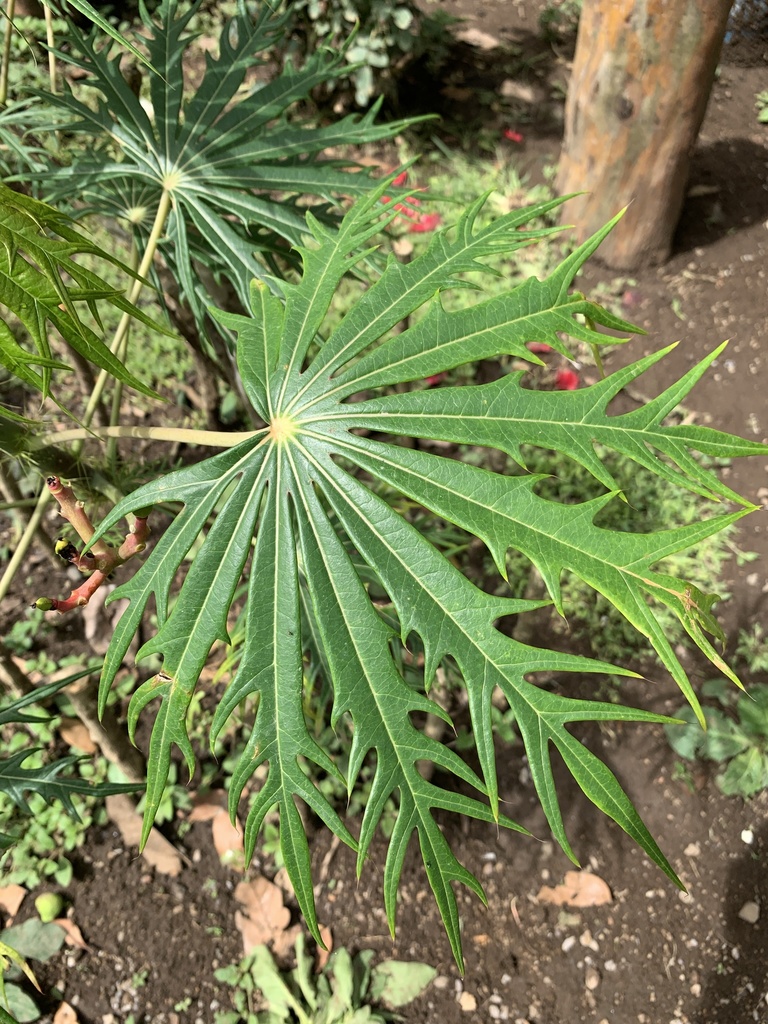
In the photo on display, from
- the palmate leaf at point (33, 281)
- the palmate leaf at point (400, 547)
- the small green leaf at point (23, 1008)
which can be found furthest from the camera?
the small green leaf at point (23, 1008)

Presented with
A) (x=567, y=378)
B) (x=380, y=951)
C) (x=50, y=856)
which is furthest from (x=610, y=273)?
(x=50, y=856)

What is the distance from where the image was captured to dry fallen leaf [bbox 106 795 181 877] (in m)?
1.63

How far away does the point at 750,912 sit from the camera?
5.33 feet

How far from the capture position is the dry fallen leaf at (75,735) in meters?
1.72

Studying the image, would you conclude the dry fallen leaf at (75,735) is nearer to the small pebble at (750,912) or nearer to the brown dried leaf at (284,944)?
the brown dried leaf at (284,944)

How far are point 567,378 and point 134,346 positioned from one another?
4.60ft

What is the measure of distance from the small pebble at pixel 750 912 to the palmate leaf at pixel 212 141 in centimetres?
168

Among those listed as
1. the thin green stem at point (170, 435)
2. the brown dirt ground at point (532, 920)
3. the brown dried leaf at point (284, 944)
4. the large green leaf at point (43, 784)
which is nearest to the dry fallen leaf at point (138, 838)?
the brown dirt ground at point (532, 920)

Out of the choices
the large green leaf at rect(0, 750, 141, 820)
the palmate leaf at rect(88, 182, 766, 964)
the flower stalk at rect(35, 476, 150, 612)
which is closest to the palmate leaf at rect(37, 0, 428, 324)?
the palmate leaf at rect(88, 182, 766, 964)

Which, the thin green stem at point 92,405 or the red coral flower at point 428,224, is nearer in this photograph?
the thin green stem at point 92,405

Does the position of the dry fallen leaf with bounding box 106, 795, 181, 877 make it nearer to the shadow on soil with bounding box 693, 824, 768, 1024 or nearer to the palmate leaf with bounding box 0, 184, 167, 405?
the shadow on soil with bounding box 693, 824, 768, 1024

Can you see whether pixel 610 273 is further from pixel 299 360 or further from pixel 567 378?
pixel 299 360

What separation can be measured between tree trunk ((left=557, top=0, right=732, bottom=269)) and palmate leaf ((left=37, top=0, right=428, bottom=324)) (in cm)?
127

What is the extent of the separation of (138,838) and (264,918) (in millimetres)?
337
